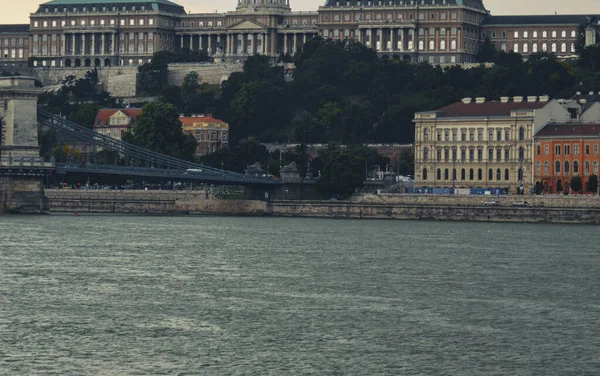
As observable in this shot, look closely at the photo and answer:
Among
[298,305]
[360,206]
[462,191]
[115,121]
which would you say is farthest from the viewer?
[115,121]

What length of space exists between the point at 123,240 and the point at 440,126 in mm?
42943

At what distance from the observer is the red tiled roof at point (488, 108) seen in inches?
4510

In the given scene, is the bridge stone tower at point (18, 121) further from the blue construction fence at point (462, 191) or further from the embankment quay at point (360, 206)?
the blue construction fence at point (462, 191)

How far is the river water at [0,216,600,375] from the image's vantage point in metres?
42.8

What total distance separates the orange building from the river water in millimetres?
29410

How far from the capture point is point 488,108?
115750 millimetres

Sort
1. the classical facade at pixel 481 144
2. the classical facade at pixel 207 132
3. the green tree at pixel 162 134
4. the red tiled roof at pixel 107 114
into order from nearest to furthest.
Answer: the classical facade at pixel 481 144 < the green tree at pixel 162 134 < the classical facade at pixel 207 132 < the red tiled roof at pixel 107 114

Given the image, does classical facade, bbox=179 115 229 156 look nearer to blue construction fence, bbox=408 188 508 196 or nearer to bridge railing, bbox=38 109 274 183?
bridge railing, bbox=38 109 274 183

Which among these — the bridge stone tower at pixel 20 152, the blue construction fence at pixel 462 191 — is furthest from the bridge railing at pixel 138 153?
the blue construction fence at pixel 462 191

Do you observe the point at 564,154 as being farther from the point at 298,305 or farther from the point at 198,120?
the point at 298,305

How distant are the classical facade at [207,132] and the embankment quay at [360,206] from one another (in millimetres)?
39152

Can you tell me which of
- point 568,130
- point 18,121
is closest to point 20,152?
point 18,121

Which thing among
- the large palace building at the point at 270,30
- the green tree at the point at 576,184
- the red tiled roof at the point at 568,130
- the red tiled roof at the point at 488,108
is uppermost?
the large palace building at the point at 270,30

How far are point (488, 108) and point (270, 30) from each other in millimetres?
71433
